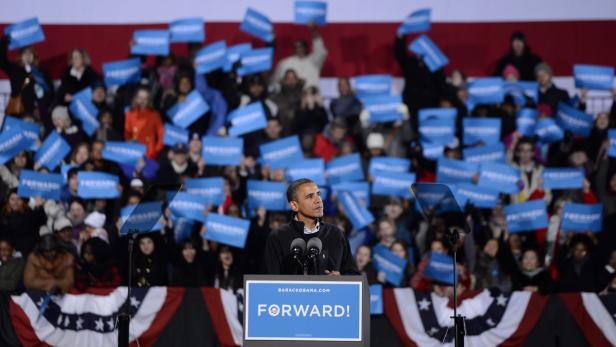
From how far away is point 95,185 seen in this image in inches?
416

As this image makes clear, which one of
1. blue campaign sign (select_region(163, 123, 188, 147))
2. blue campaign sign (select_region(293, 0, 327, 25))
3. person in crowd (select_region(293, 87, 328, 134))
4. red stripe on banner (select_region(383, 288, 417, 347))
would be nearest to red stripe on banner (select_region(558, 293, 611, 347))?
red stripe on banner (select_region(383, 288, 417, 347))

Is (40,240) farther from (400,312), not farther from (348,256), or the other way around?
(348,256)

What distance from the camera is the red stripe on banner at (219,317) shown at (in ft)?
30.6

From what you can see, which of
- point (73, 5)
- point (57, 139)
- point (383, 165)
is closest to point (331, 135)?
point (383, 165)

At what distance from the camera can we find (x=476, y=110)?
11.9m

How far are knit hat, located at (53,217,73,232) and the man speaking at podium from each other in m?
4.33

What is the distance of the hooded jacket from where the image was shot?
6.27 m

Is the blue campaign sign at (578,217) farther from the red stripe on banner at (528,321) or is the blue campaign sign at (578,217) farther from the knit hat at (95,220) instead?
the knit hat at (95,220)

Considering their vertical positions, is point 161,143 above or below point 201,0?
below

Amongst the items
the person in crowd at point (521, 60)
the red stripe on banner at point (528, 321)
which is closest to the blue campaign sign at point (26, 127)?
the red stripe on banner at point (528, 321)

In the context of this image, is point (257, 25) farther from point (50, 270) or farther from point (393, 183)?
point (50, 270)

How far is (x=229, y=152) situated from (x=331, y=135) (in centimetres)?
124

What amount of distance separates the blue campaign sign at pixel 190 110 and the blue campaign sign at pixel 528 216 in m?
3.32

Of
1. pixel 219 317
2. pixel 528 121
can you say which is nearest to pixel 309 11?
pixel 528 121
